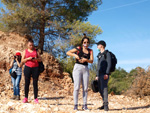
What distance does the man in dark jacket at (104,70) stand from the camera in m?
5.48

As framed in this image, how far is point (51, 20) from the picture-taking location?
15.0m

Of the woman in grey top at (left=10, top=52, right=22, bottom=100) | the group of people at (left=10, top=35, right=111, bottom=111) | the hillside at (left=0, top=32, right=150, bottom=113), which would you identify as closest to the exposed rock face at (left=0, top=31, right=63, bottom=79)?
the hillside at (left=0, top=32, right=150, bottom=113)

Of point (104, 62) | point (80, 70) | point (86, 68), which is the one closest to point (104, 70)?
point (104, 62)

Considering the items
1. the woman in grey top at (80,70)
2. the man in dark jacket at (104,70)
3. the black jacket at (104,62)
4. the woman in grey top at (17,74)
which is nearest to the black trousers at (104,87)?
the man in dark jacket at (104,70)

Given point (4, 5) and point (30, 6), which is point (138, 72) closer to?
point (30, 6)

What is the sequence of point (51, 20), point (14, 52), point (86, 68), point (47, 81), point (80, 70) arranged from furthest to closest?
1. point (51, 20)
2. point (14, 52)
3. point (47, 81)
4. point (86, 68)
5. point (80, 70)

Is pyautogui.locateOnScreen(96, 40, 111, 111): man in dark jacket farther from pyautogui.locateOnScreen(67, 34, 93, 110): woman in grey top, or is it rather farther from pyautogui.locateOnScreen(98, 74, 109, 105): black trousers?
pyautogui.locateOnScreen(67, 34, 93, 110): woman in grey top

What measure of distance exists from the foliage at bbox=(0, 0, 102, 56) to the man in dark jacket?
754cm

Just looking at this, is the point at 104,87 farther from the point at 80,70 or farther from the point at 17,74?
the point at 17,74

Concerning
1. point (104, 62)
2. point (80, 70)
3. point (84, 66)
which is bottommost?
point (80, 70)

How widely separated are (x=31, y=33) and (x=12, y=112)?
1081cm

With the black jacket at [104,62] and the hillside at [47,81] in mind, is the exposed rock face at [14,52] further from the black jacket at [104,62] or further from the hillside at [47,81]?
the black jacket at [104,62]

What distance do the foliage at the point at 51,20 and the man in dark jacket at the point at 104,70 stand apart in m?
7.54

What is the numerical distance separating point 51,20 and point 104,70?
1035cm
